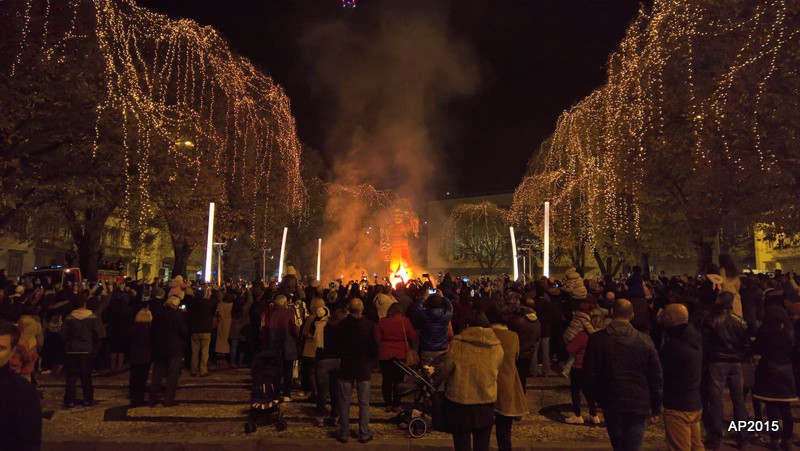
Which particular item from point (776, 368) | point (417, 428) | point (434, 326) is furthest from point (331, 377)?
point (776, 368)

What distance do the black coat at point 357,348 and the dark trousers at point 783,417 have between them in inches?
204

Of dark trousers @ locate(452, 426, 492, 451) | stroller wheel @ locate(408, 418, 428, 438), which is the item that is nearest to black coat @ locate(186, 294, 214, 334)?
stroller wheel @ locate(408, 418, 428, 438)

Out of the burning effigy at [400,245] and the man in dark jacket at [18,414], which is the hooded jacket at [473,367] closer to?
the man in dark jacket at [18,414]

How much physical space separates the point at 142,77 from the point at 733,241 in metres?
48.9

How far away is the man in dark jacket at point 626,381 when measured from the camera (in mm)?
5246

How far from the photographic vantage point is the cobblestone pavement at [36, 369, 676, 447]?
795cm

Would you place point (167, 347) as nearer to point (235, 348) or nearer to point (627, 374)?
point (235, 348)

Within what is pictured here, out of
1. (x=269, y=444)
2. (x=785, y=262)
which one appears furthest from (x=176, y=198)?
(x=785, y=262)

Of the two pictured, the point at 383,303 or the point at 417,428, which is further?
the point at 383,303

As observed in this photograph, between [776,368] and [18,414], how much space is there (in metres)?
8.11

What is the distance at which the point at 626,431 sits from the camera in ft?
17.5

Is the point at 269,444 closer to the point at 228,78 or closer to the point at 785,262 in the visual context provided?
the point at 228,78

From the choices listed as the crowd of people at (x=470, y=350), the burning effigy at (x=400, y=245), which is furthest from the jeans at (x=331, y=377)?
the burning effigy at (x=400, y=245)

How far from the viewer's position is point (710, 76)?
1888cm
